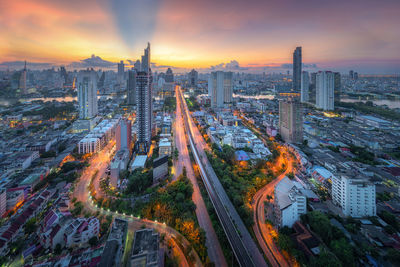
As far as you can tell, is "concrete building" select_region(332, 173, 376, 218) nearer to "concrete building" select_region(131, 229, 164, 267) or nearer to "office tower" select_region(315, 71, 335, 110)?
"concrete building" select_region(131, 229, 164, 267)

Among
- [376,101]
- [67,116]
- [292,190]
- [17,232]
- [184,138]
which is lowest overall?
[17,232]

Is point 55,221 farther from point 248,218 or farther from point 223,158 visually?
point 223,158

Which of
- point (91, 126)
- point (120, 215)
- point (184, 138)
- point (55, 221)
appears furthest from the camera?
point (91, 126)

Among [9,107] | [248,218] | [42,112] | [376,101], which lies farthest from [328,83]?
[9,107]

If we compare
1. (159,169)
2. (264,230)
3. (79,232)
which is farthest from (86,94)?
(264,230)

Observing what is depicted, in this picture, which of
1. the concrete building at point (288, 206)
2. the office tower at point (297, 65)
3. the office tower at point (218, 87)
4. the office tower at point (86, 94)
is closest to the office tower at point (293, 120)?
the concrete building at point (288, 206)

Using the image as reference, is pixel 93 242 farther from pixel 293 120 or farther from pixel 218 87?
pixel 218 87

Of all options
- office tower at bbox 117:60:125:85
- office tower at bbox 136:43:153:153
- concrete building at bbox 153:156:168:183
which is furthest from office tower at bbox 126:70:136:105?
office tower at bbox 117:60:125:85

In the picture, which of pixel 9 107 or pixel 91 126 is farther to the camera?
pixel 9 107
